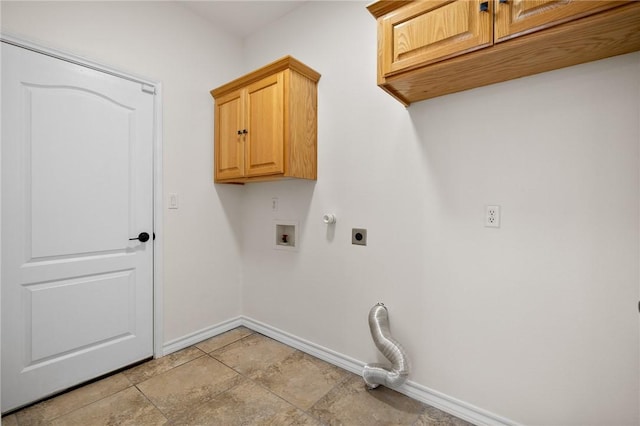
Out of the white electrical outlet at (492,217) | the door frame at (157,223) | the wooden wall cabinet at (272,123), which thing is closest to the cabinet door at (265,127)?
the wooden wall cabinet at (272,123)

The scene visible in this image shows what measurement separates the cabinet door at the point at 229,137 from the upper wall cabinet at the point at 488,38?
1.31 m

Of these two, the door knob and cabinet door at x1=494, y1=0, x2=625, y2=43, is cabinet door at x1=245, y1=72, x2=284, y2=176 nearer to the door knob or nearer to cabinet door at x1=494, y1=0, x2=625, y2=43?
the door knob

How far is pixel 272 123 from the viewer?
2.09 m

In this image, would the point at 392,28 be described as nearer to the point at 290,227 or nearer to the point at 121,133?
the point at 290,227

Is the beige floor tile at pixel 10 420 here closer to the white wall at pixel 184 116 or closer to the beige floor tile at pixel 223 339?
the white wall at pixel 184 116

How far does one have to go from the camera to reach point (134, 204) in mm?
2105

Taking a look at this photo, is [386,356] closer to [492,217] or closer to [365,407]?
[365,407]

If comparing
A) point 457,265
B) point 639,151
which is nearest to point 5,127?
point 457,265

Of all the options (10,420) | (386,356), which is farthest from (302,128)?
(10,420)

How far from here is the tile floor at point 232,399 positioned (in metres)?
1.60

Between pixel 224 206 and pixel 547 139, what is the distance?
2437mm

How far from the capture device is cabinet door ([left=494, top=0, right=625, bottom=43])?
1003 millimetres

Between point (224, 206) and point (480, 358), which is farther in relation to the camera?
point (224, 206)

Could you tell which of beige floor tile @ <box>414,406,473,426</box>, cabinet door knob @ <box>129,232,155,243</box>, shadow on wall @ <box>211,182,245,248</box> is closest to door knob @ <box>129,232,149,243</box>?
cabinet door knob @ <box>129,232,155,243</box>
